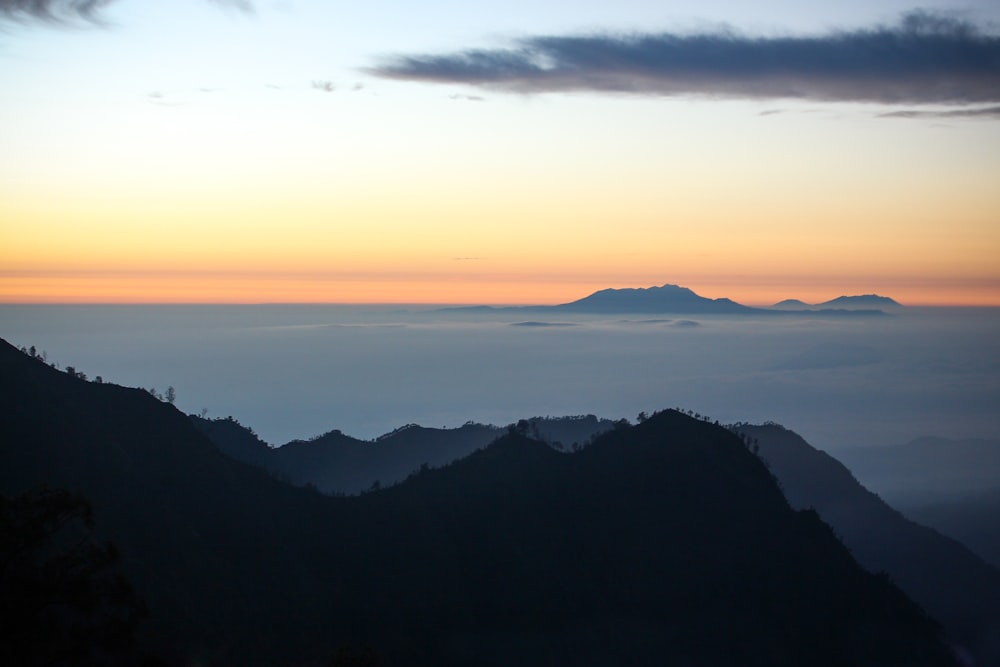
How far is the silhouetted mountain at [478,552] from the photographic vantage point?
45.7m

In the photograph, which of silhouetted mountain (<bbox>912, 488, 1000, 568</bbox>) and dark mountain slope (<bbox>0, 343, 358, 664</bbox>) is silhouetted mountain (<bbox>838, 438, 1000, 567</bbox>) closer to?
silhouetted mountain (<bbox>912, 488, 1000, 568</bbox>)

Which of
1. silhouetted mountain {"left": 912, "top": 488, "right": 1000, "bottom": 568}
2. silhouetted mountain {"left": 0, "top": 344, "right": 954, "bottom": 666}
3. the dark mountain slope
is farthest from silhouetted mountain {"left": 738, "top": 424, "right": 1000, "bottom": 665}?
the dark mountain slope

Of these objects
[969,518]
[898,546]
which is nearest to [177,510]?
[898,546]

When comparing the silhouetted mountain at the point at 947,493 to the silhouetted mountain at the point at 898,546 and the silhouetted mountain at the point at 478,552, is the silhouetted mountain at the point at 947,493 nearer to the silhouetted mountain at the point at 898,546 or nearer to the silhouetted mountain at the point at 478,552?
the silhouetted mountain at the point at 898,546

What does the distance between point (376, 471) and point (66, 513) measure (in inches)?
2655

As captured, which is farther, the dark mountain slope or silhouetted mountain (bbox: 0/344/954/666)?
silhouetted mountain (bbox: 0/344/954/666)

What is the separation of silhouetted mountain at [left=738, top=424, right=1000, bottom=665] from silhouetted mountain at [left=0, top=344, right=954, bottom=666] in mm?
25925

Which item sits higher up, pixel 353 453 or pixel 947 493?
pixel 353 453

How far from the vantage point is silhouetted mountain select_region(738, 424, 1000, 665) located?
272 ft

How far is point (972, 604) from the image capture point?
8525cm

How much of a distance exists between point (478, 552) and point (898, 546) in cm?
5997

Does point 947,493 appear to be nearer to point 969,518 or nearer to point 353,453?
point 969,518

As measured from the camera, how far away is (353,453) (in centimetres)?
9119

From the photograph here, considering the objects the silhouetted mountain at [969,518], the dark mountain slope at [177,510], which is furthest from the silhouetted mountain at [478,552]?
the silhouetted mountain at [969,518]
